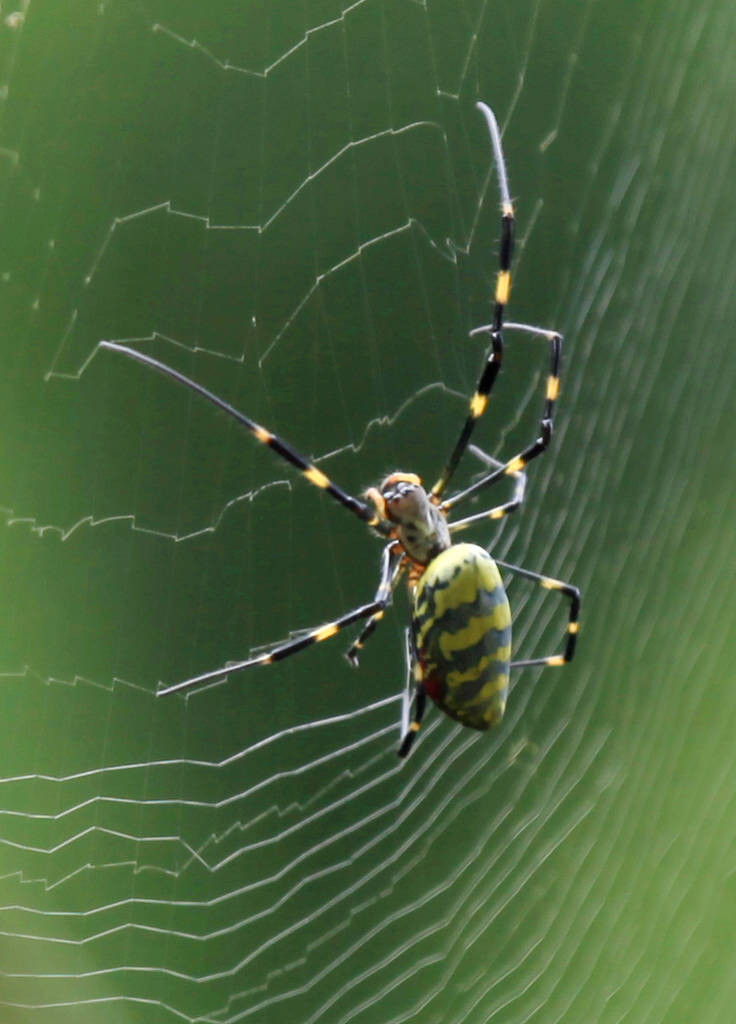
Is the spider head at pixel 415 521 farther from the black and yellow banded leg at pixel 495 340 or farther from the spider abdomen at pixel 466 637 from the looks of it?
the spider abdomen at pixel 466 637

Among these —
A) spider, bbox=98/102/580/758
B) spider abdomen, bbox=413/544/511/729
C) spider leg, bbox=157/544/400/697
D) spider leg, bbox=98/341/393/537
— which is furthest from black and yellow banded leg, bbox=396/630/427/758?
spider abdomen, bbox=413/544/511/729

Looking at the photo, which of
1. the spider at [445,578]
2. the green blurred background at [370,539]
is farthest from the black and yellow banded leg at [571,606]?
the green blurred background at [370,539]

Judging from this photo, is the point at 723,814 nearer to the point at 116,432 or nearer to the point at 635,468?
the point at 635,468

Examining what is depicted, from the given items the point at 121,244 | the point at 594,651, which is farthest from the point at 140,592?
the point at 594,651

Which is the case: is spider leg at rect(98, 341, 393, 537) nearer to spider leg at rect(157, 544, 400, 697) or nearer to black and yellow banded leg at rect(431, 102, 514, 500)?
spider leg at rect(157, 544, 400, 697)

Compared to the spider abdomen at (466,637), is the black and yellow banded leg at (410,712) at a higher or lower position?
lower

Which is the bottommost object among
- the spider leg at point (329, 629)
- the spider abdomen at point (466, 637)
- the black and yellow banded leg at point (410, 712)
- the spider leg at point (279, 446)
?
the black and yellow banded leg at point (410, 712)

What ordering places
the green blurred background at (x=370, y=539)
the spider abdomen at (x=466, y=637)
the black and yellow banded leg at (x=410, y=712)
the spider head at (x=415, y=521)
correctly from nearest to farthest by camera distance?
the spider abdomen at (x=466, y=637)
the green blurred background at (x=370, y=539)
the spider head at (x=415, y=521)
the black and yellow banded leg at (x=410, y=712)

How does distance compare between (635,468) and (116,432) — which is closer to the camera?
(116,432)

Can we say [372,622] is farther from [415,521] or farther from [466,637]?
[466,637]
